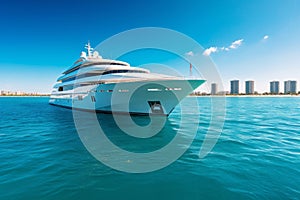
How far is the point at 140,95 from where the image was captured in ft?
38.4

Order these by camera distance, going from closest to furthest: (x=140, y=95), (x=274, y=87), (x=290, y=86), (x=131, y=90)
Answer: (x=131, y=90)
(x=140, y=95)
(x=290, y=86)
(x=274, y=87)

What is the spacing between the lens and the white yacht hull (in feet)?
35.2

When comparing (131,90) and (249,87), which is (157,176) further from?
(249,87)

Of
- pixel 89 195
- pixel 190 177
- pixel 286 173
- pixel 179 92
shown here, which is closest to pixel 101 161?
pixel 89 195

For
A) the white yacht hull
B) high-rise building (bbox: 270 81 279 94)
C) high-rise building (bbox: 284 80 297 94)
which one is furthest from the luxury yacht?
high-rise building (bbox: 284 80 297 94)

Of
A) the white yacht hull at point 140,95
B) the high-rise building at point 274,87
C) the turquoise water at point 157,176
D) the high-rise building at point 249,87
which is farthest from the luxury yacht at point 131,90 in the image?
the high-rise building at point 274,87

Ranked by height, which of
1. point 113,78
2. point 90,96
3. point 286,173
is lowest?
point 286,173

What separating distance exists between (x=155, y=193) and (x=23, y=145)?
6.52 metres

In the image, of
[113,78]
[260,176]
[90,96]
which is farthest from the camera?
[90,96]

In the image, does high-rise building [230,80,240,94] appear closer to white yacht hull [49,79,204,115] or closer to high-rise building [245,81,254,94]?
high-rise building [245,81,254,94]

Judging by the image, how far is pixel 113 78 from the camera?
12820mm

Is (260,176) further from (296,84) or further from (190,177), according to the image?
(296,84)

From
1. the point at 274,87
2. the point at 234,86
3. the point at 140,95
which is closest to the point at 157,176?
the point at 140,95

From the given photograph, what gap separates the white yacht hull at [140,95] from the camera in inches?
423
